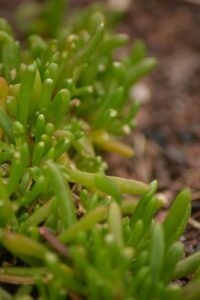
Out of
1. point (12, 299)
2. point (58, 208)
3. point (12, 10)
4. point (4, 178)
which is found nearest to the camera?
point (12, 299)

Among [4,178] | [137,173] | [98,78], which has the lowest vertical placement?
→ [137,173]

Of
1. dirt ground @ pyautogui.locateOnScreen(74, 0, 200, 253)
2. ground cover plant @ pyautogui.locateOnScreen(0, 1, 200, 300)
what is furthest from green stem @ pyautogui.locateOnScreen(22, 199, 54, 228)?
dirt ground @ pyautogui.locateOnScreen(74, 0, 200, 253)

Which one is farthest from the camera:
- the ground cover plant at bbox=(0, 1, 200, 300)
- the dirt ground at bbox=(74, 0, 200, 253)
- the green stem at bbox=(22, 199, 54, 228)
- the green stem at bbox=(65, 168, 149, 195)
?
the dirt ground at bbox=(74, 0, 200, 253)

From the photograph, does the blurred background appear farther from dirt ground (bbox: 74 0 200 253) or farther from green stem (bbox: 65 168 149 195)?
green stem (bbox: 65 168 149 195)

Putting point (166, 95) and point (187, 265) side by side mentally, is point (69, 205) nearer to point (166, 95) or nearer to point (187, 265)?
point (187, 265)

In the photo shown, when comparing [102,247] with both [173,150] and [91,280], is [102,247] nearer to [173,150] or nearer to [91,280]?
[91,280]

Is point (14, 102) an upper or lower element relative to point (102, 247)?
upper

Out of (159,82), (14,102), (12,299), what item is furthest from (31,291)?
(159,82)
